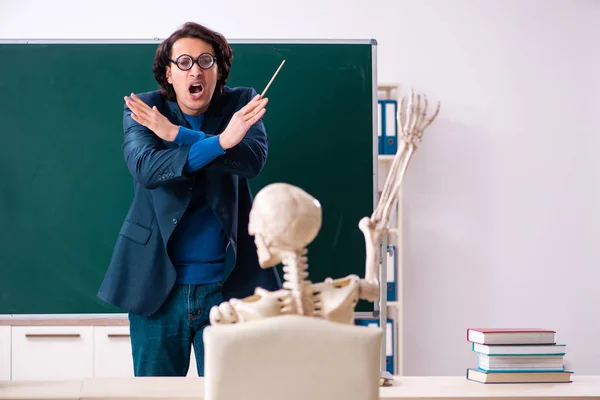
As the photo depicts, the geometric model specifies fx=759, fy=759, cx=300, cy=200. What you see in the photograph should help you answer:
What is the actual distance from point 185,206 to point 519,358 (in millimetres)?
1146

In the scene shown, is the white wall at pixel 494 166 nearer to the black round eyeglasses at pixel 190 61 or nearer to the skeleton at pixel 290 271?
the black round eyeglasses at pixel 190 61

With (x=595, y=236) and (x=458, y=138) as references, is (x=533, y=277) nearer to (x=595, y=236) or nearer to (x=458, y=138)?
(x=595, y=236)

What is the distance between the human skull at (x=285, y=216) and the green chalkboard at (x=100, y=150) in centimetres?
188

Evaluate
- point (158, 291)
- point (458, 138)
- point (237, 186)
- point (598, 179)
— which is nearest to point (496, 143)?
point (458, 138)

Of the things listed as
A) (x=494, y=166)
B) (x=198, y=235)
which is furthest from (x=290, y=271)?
(x=494, y=166)

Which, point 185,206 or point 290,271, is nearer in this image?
point 290,271

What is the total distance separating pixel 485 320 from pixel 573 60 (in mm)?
1639

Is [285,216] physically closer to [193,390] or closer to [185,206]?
[193,390]

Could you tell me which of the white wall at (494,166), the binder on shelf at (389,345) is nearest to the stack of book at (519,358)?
the binder on shelf at (389,345)

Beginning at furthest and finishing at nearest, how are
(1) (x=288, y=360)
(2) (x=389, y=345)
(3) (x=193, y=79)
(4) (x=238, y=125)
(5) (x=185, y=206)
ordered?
1. (2) (x=389, y=345)
2. (3) (x=193, y=79)
3. (5) (x=185, y=206)
4. (4) (x=238, y=125)
5. (1) (x=288, y=360)

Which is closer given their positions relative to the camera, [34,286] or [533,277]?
[34,286]

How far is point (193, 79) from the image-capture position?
2557mm

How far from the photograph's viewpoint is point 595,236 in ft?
14.9

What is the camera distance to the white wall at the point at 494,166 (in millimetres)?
4453
